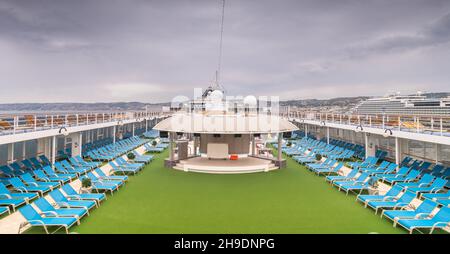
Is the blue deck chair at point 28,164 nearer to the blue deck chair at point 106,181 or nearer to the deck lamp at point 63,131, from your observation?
the deck lamp at point 63,131

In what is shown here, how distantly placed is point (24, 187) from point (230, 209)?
273 inches

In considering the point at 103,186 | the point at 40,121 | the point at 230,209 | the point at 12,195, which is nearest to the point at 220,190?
the point at 230,209

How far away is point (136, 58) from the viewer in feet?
92.3

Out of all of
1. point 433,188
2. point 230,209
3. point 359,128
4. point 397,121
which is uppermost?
point 397,121

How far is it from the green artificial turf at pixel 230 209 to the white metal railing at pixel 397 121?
4845 millimetres

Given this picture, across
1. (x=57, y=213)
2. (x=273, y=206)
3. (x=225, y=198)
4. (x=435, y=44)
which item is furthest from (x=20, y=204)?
(x=435, y=44)

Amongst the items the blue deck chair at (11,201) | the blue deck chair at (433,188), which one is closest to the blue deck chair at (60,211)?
the blue deck chair at (11,201)

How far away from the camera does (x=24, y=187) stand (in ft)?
27.6

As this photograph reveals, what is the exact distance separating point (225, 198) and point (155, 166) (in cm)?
674

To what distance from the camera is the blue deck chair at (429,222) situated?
5734 millimetres

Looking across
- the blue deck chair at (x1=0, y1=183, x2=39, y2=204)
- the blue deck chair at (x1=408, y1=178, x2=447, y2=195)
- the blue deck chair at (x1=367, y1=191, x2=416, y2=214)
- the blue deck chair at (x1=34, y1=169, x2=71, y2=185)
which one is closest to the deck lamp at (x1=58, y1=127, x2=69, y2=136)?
the blue deck chair at (x1=34, y1=169, x2=71, y2=185)

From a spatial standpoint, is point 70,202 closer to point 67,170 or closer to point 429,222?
point 67,170

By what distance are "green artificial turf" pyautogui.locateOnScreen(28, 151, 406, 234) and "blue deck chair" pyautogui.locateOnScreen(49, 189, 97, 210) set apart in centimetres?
27
